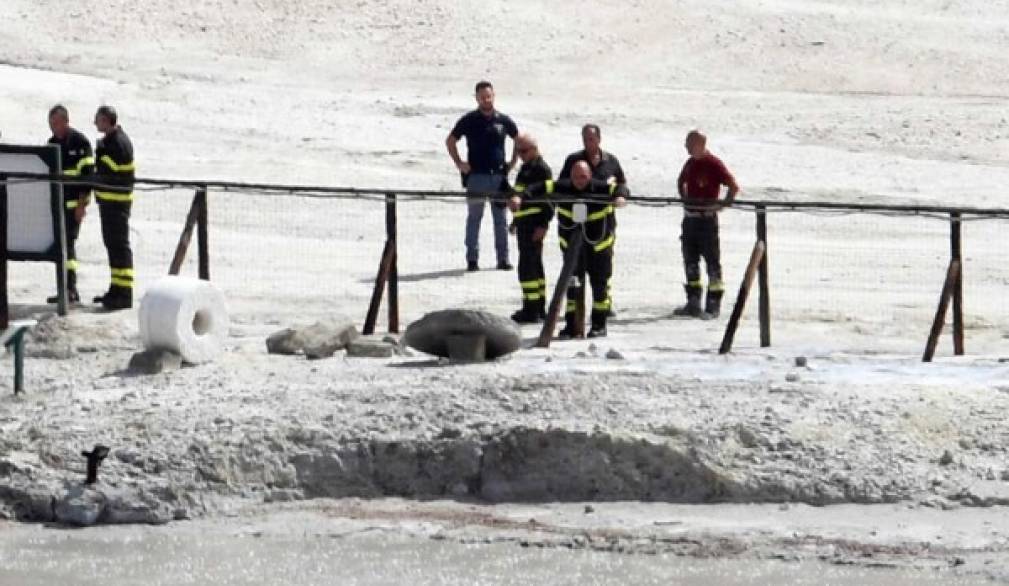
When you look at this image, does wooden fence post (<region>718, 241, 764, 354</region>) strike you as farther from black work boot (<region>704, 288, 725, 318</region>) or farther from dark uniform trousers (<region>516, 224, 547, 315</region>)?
black work boot (<region>704, 288, 725, 318</region>)

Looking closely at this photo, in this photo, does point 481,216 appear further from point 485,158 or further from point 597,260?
point 597,260

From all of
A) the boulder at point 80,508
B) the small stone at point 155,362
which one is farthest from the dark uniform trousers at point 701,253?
the boulder at point 80,508

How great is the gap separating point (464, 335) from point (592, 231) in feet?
8.33

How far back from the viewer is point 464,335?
16359mm

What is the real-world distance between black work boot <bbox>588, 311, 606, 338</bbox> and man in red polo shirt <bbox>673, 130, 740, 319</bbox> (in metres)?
1.92

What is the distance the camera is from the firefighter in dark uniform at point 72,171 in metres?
20.0

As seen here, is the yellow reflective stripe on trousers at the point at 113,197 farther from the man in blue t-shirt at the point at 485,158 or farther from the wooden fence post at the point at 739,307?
the wooden fence post at the point at 739,307

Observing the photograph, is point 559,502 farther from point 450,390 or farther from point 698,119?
point 698,119

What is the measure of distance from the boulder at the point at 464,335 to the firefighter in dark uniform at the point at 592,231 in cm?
191

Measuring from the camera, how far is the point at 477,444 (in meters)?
14.5

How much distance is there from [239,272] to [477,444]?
8.86 metres

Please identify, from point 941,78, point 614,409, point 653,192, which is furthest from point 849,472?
point 941,78

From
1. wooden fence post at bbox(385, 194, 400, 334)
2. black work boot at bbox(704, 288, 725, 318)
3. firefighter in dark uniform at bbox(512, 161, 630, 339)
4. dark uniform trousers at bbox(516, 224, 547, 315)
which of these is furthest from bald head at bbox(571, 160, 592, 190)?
black work boot at bbox(704, 288, 725, 318)

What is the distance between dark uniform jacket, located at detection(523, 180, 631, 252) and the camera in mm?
18500
